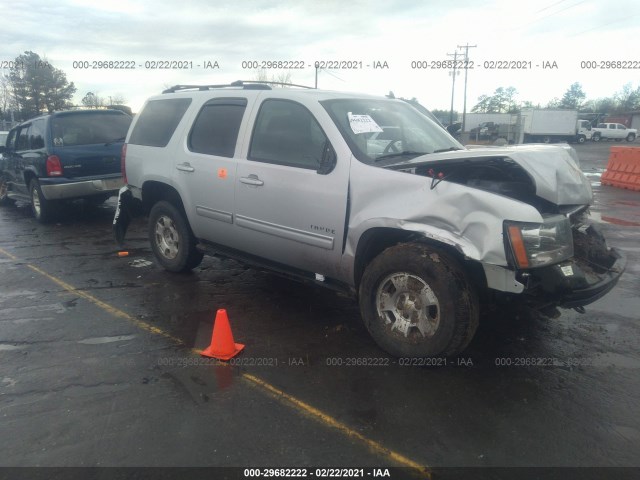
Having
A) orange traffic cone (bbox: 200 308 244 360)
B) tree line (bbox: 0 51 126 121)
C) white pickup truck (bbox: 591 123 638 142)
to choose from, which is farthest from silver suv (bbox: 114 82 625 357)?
white pickup truck (bbox: 591 123 638 142)

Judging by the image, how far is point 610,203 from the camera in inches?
468

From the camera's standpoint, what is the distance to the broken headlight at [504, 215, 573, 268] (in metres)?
3.16

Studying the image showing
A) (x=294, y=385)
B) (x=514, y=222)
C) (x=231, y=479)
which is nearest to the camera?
(x=231, y=479)

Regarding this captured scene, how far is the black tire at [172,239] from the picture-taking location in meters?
5.69

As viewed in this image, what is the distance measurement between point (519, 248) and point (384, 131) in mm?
1725

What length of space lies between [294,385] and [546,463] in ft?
5.33

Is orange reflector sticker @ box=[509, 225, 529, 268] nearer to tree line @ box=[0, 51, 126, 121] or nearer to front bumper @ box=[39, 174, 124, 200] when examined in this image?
front bumper @ box=[39, 174, 124, 200]

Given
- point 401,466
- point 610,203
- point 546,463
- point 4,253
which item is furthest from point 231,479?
point 610,203

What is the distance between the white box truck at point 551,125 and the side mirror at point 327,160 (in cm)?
4506

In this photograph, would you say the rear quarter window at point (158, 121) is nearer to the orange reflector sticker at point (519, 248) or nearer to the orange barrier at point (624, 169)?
the orange reflector sticker at point (519, 248)

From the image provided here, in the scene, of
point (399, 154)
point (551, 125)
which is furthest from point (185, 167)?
point (551, 125)

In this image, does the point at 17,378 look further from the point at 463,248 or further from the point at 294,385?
the point at 463,248

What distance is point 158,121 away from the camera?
5895 mm

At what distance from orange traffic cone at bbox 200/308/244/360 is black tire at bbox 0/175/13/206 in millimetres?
9762
